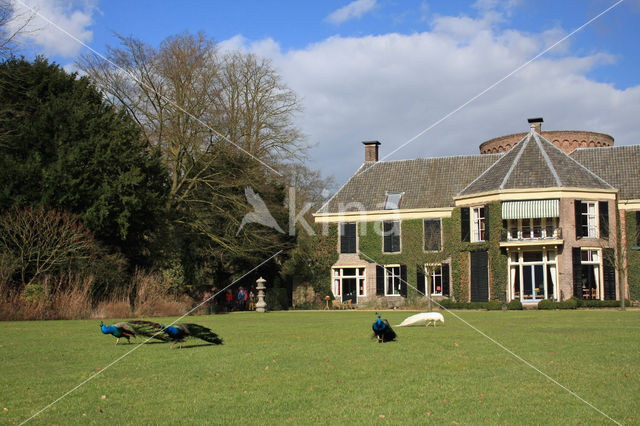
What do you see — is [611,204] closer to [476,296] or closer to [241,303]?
[476,296]

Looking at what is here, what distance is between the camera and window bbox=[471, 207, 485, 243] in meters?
37.2

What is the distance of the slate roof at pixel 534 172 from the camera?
35.5m

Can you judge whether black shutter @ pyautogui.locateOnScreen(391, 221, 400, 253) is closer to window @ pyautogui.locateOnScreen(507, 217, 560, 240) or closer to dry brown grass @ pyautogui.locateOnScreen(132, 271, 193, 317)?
window @ pyautogui.locateOnScreen(507, 217, 560, 240)

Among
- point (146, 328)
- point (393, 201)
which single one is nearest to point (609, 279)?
point (393, 201)

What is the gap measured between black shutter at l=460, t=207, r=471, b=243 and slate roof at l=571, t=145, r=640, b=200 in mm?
8081

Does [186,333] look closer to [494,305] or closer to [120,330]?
[120,330]

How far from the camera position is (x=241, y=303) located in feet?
132

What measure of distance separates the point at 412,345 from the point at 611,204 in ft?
91.0

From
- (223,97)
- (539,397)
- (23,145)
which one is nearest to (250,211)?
(223,97)

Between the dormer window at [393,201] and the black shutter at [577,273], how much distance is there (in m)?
10.6

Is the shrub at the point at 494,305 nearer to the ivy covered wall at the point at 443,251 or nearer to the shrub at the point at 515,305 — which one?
the shrub at the point at 515,305

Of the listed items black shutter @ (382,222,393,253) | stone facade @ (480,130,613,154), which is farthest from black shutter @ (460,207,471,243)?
stone facade @ (480,130,613,154)

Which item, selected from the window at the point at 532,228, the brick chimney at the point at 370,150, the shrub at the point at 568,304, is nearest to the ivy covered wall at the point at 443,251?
the window at the point at 532,228

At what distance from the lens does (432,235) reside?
124 ft
